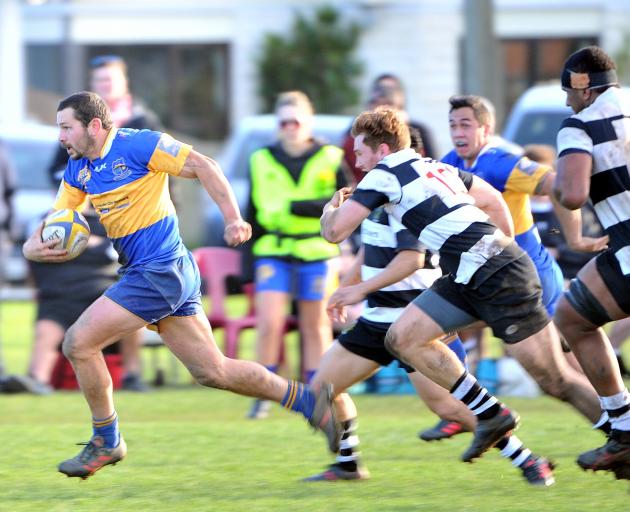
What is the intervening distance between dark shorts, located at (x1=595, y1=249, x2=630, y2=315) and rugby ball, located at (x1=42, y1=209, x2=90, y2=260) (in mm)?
2477

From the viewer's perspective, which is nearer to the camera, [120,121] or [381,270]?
[381,270]

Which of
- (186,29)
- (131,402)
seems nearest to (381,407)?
(131,402)

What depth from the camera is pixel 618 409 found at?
22.1 ft

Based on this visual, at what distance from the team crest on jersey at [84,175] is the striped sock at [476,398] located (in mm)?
2008

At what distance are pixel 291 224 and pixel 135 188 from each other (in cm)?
323

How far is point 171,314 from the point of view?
683 cm

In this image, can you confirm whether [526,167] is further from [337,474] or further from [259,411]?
[259,411]

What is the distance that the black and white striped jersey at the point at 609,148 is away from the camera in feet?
21.1

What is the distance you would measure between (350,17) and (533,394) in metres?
18.0

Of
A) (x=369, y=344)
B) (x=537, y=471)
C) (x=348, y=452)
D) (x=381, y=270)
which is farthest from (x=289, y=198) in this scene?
(x=537, y=471)

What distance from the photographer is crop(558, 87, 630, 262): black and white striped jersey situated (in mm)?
6434

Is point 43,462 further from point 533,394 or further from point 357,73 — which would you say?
point 357,73

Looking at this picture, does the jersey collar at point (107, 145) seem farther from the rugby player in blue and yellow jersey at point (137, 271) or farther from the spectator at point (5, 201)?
the spectator at point (5, 201)

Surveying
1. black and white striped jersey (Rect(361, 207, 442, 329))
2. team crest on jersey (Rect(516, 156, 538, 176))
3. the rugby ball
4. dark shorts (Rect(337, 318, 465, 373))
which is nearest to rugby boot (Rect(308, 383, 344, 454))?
dark shorts (Rect(337, 318, 465, 373))
